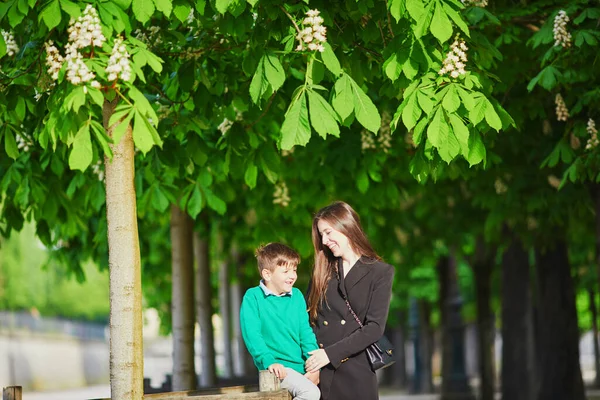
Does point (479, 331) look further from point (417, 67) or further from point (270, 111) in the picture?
point (417, 67)

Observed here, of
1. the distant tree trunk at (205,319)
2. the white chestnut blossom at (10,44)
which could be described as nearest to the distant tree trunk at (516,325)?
the distant tree trunk at (205,319)

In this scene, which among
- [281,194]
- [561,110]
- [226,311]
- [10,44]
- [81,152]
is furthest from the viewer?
[226,311]

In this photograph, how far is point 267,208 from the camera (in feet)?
42.2

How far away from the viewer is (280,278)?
222 inches

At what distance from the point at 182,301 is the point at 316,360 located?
7.24 metres

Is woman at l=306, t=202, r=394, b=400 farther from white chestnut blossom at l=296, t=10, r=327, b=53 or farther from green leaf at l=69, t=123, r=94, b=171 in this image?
green leaf at l=69, t=123, r=94, b=171

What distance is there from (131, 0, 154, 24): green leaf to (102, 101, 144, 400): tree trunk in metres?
0.62

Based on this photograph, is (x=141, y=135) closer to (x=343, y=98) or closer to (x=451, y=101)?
(x=343, y=98)

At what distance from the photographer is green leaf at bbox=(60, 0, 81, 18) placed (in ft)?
17.7

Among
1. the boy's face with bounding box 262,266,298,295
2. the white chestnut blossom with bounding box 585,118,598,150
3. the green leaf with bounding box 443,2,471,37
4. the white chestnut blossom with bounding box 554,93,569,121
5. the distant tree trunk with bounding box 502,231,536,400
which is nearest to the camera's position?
the boy's face with bounding box 262,266,298,295

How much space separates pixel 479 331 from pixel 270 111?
13.4 m

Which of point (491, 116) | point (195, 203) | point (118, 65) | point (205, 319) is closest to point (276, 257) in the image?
point (118, 65)

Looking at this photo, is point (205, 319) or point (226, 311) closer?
point (205, 319)

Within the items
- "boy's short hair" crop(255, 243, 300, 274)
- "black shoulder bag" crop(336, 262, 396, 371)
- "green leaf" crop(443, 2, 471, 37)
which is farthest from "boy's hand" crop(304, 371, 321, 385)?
"green leaf" crop(443, 2, 471, 37)
